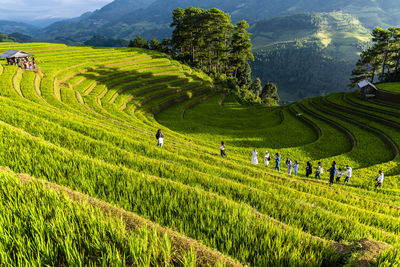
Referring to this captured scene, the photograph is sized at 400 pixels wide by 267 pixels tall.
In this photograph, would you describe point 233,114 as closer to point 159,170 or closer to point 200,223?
point 159,170

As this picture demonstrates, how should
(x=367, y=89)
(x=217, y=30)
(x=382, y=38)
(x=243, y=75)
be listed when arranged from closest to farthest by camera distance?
(x=367, y=89) < (x=382, y=38) < (x=217, y=30) < (x=243, y=75)

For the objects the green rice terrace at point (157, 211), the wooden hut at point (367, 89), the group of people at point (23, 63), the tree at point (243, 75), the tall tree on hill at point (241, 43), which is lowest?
the green rice terrace at point (157, 211)

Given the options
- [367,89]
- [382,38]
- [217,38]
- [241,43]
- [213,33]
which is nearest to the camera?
[367,89]

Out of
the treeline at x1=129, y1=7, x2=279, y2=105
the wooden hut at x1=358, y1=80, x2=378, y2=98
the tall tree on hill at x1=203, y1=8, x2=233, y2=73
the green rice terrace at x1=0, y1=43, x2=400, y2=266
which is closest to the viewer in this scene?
the green rice terrace at x1=0, y1=43, x2=400, y2=266

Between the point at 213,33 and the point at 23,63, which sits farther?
the point at 213,33

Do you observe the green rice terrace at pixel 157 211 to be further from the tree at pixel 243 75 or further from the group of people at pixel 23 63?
the tree at pixel 243 75

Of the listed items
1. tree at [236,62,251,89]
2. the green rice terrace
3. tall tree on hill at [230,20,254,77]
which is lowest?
the green rice terrace

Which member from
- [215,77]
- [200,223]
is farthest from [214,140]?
[215,77]

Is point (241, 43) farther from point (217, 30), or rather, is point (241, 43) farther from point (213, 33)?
point (213, 33)

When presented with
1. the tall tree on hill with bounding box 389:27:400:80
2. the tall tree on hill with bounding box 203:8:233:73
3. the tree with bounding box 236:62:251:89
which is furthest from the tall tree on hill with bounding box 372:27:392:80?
the tall tree on hill with bounding box 203:8:233:73

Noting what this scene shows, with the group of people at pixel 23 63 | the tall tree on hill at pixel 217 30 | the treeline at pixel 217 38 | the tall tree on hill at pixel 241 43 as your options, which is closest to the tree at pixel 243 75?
the treeline at pixel 217 38

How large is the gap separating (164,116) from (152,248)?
3630 centimetres

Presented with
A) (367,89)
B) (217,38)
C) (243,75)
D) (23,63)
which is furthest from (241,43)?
(23,63)

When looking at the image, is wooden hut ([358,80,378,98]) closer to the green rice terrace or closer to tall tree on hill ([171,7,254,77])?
tall tree on hill ([171,7,254,77])
